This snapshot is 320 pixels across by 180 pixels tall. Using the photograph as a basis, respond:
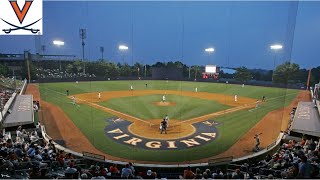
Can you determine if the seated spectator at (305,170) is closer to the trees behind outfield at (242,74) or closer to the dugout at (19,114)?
the dugout at (19,114)

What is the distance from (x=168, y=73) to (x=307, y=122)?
3231 centimetres

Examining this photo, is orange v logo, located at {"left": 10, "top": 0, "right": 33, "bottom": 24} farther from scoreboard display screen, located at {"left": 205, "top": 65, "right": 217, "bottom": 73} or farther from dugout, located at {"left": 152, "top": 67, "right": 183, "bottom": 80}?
dugout, located at {"left": 152, "top": 67, "right": 183, "bottom": 80}

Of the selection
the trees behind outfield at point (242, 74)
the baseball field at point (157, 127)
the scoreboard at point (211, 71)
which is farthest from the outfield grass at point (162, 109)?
the trees behind outfield at point (242, 74)

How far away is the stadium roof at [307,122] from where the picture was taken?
12566 millimetres

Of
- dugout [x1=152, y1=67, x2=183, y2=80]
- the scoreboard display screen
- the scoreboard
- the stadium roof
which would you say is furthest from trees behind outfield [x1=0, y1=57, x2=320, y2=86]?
the stadium roof

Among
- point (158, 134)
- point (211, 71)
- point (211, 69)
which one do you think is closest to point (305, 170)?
point (158, 134)

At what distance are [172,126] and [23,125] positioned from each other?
8360 millimetres

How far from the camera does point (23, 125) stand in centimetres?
1426

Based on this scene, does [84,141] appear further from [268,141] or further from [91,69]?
[91,69]

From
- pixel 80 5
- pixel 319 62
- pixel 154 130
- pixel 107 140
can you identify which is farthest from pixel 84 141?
pixel 319 62

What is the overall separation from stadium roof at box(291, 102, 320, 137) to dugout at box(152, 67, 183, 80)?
28.1m

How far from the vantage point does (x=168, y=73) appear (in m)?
45.3

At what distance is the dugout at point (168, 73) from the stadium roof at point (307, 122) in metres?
28.1

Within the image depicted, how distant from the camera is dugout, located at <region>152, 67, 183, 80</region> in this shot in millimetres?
44938
